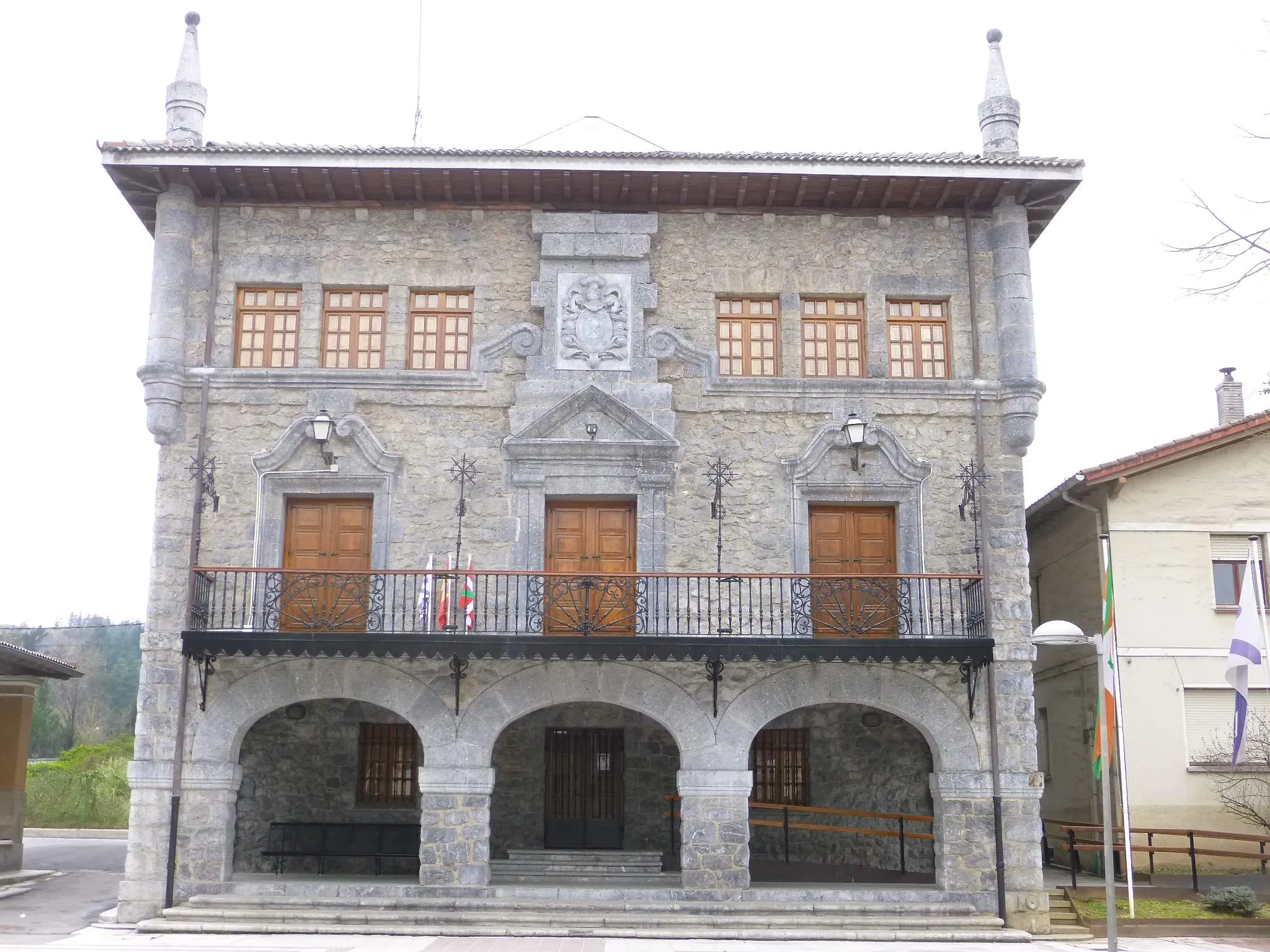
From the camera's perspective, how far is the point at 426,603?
14.4 metres

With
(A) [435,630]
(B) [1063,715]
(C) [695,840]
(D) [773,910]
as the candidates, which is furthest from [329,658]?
(B) [1063,715]

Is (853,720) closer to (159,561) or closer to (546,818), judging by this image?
(546,818)

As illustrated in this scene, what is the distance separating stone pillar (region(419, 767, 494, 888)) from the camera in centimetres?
1456

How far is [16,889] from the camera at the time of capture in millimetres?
18234

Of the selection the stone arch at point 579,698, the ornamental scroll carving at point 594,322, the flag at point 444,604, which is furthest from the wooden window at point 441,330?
the stone arch at point 579,698

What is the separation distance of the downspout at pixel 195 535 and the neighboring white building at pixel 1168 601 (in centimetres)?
1189

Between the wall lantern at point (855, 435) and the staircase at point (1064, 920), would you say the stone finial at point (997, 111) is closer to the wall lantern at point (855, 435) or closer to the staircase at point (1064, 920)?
the wall lantern at point (855, 435)

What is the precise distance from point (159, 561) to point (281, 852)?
4099mm

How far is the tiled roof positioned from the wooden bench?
8.51 m

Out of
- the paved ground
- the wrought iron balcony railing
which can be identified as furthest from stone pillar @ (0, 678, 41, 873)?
the wrought iron balcony railing

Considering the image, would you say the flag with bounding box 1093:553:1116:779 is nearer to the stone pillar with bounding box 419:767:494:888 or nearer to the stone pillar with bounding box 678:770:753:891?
the stone pillar with bounding box 678:770:753:891

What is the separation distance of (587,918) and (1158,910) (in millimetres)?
6799

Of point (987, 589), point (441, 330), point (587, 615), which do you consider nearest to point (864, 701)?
point (987, 589)

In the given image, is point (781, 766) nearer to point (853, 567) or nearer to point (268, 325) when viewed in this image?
point (853, 567)
